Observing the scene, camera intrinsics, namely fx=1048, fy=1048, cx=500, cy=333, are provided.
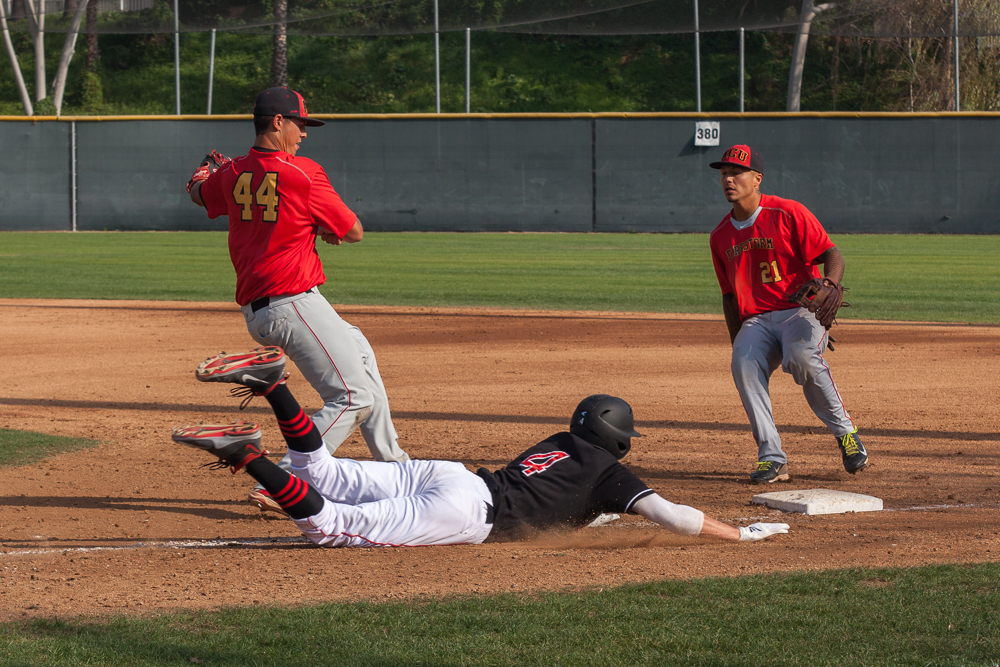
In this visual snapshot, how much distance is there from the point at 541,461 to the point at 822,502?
1.53 meters

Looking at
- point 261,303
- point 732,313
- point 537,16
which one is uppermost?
point 537,16

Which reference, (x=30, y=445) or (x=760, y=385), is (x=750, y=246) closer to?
(x=760, y=385)

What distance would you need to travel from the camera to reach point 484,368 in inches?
373

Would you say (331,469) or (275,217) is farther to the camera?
(275,217)

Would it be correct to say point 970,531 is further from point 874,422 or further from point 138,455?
point 138,455

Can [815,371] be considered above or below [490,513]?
above

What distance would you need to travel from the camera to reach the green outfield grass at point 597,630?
312 centimetres

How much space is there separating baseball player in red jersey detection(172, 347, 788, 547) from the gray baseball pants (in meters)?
1.22

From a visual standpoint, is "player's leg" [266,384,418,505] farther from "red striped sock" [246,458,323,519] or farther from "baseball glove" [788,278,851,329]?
"baseball glove" [788,278,851,329]

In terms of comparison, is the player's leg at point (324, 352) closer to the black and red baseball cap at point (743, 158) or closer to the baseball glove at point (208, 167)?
the baseball glove at point (208, 167)

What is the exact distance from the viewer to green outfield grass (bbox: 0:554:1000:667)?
312 cm

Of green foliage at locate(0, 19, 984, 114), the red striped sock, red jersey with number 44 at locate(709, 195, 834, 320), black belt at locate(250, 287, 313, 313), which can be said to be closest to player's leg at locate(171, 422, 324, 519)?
the red striped sock

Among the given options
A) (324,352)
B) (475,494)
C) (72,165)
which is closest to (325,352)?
(324,352)

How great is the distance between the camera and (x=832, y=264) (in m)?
5.67
